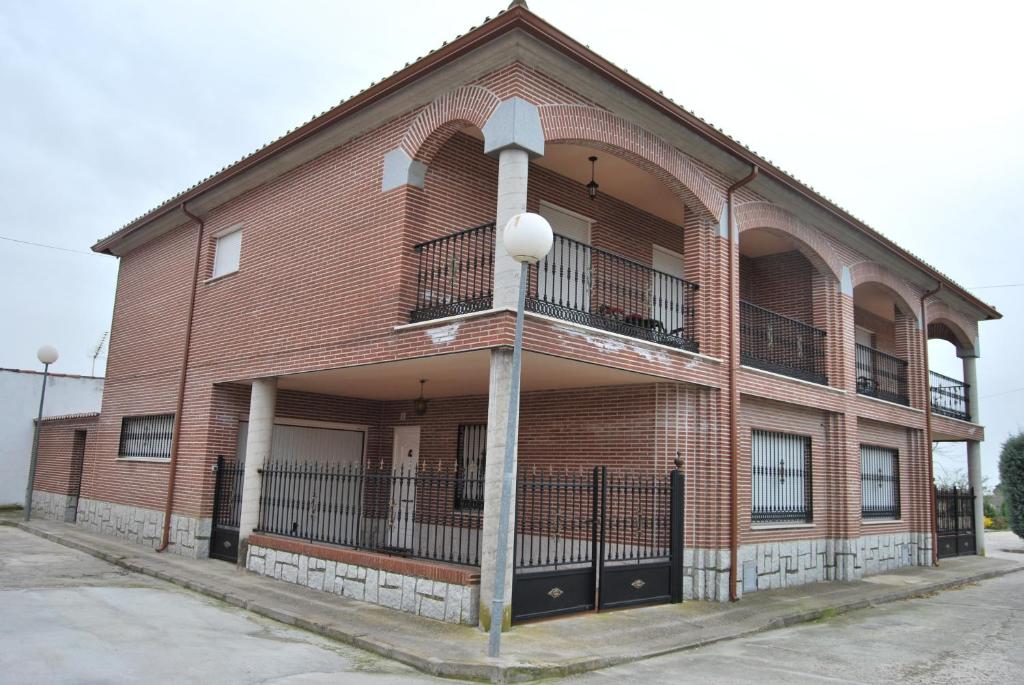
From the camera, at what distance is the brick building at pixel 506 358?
9.20 metres

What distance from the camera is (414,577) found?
885 cm

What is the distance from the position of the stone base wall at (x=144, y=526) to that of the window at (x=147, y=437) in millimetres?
1026

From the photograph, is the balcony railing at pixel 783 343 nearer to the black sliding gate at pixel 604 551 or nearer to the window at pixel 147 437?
the black sliding gate at pixel 604 551

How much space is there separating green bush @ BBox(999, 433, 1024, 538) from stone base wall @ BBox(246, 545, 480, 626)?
17.8m

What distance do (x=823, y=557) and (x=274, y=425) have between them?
9713mm

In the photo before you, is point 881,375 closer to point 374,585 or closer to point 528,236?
point 374,585

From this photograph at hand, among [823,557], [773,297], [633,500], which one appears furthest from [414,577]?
[773,297]

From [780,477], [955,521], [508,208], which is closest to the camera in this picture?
[508,208]

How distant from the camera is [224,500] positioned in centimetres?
1295

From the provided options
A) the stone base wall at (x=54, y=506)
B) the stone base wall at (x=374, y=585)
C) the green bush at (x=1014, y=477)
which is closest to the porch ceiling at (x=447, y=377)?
the stone base wall at (x=374, y=585)

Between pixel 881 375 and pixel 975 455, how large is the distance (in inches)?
251

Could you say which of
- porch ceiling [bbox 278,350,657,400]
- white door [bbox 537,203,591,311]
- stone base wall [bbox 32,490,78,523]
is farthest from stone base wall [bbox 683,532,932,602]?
stone base wall [bbox 32,490,78,523]

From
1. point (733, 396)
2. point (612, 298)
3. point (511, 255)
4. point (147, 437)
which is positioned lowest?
point (147, 437)

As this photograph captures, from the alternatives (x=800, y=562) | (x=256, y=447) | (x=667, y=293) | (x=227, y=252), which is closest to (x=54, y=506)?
(x=227, y=252)
